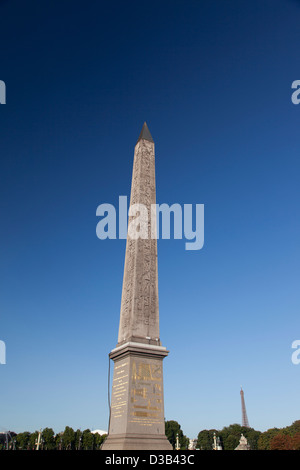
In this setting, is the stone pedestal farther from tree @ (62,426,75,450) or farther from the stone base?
tree @ (62,426,75,450)

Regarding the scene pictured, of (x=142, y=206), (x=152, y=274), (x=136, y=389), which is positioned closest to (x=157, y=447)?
(x=136, y=389)

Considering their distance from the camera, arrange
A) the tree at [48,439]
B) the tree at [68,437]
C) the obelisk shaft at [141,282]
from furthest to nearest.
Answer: the tree at [68,437] → the tree at [48,439] → the obelisk shaft at [141,282]

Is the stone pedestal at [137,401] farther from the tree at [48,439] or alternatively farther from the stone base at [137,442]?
the tree at [48,439]

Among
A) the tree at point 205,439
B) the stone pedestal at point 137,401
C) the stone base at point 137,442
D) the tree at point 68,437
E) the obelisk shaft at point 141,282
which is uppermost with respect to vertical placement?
the obelisk shaft at point 141,282

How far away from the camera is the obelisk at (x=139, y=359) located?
12.1m

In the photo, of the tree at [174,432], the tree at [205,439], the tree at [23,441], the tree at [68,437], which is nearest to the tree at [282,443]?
the tree at [174,432]

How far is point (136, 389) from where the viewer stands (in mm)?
12586

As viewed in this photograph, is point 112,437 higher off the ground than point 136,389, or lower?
lower

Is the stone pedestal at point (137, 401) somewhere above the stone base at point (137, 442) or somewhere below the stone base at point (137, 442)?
above

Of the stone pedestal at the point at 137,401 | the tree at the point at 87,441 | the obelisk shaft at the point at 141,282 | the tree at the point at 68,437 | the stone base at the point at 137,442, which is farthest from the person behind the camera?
the tree at the point at 87,441

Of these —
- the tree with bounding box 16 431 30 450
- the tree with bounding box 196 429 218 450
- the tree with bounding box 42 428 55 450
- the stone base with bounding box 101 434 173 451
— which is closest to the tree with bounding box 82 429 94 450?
the tree with bounding box 42 428 55 450

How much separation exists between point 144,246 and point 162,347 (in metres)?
4.38

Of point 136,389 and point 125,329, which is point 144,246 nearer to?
point 125,329
